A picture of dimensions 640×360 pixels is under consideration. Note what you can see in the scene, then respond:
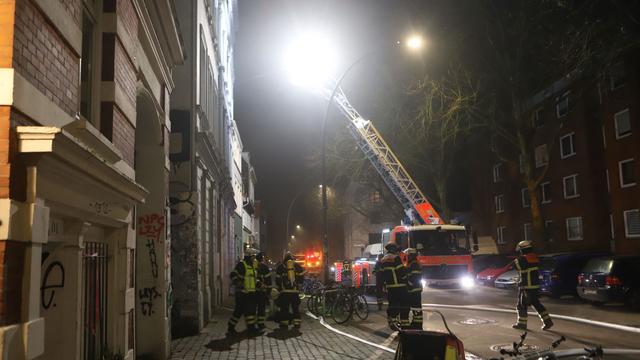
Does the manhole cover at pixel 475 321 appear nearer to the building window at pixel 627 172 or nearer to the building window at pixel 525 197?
the building window at pixel 627 172

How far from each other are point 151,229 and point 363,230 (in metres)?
52.2

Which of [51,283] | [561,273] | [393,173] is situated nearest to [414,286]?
[51,283]

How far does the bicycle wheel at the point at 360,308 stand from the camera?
47.6ft

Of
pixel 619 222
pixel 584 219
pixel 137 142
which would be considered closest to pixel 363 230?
pixel 584 219

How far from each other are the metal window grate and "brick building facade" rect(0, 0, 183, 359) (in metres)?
0.01

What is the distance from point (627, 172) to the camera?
26.4 metres

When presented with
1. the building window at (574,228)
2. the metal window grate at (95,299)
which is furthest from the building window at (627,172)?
the metal window grate at (95,299)

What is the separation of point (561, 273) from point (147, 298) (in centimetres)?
1539

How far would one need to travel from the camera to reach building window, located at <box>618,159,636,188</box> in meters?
26.0

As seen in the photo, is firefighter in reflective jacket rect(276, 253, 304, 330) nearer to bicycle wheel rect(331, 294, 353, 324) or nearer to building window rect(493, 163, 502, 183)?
bicycle wheel rect(331, 294, 353, 324)

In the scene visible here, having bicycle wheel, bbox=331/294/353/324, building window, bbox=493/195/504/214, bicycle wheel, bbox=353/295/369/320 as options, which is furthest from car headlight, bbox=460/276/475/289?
building window, bbox=493/195/504/214

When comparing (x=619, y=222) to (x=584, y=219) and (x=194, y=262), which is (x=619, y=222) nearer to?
(x=584, y=219)

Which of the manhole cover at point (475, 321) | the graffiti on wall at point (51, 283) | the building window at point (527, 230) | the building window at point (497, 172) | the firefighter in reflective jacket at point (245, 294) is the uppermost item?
the building window at point (497, 172)

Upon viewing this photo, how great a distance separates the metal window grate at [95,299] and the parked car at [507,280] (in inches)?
767
